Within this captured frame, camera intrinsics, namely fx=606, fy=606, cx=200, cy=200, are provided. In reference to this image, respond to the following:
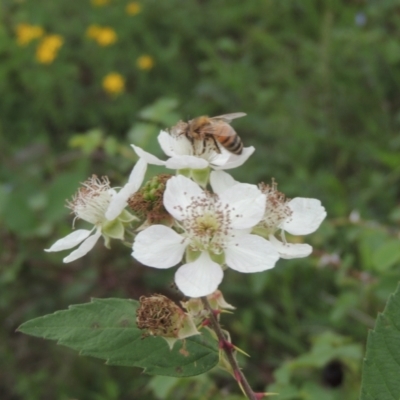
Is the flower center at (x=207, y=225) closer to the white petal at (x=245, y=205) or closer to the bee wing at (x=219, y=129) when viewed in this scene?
the white petal at (x=245, y=205)

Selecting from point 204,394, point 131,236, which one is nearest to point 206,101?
point 204,394

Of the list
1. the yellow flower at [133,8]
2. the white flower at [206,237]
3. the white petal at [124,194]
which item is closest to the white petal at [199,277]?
the white flower at [206,237]

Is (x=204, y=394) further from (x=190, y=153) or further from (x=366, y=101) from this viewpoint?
(x=366, y=101)

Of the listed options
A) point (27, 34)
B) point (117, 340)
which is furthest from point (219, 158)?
point (27, 34)

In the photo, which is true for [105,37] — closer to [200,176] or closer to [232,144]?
[232,144]

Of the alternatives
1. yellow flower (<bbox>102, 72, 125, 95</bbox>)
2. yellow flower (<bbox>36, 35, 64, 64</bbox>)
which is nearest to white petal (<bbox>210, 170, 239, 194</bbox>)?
yellow flower (<bbox>102, 72, 125, 95</bbox>)
